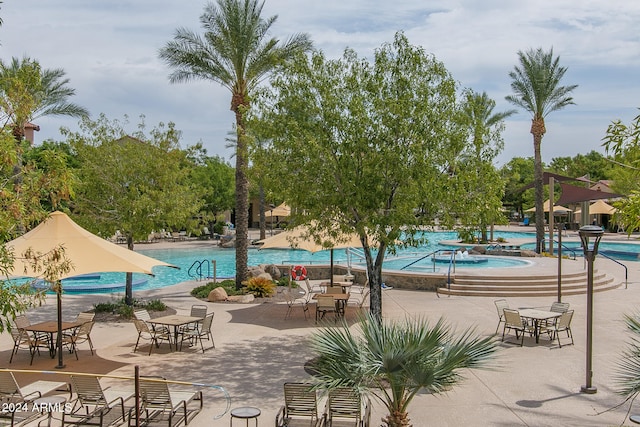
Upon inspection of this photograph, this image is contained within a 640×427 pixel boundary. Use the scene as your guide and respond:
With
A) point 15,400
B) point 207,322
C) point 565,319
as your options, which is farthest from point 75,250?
point 565,319

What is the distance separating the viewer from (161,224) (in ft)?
59.6

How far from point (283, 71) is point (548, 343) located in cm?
900

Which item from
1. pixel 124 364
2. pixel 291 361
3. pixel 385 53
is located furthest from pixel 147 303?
pixel 385 53

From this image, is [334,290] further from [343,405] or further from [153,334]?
[343,405]

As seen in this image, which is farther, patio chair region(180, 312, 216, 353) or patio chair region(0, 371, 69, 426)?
patio chair region(180, 312, 216, 353)

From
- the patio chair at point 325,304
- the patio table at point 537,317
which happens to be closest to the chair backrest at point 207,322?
the patio chair at point 325,304

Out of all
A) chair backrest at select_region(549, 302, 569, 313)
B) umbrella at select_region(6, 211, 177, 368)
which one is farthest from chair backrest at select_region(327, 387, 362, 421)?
chair backrest at select_region(549, 302, 569, 313)

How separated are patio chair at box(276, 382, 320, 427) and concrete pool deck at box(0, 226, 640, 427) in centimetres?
51

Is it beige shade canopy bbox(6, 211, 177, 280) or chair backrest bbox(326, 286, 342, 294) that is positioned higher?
beige shade canopy bbox(6, 211, 177, 280)

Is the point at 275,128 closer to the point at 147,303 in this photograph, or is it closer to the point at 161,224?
the point at 161,224

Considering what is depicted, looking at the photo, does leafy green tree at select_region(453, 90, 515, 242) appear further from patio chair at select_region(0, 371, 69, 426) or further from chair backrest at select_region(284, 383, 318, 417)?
patio chair at select_region(0, 371, 69, 426)

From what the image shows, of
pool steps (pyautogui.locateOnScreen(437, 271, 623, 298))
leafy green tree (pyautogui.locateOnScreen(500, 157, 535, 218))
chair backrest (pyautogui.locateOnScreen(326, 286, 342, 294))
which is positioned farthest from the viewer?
leafy green tree (pyautogui.locateOnScreen(500, 157, 535, 218))

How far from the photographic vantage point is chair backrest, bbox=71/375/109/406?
28.0 ft

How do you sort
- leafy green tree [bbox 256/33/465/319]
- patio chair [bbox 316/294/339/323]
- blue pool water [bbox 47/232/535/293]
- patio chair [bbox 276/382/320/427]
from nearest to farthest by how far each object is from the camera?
Answer: 1. patio chair [bbox 276/382/320/427]
2. leafy green tree [bbox 256/33/465/319]
3. patio chair [bbox 316/294/339/323]
4. blue pool water [bbox 47/232/535/293]
